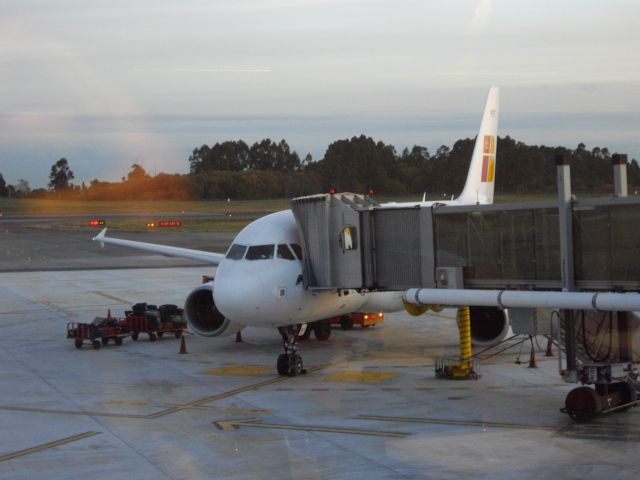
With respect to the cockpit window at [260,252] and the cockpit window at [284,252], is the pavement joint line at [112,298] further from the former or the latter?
the cockpit window at [284,252]

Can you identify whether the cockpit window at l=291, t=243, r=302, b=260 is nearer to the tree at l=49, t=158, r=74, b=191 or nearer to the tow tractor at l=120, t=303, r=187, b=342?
the tow tractor at l=120, t=303, r=187, b=342

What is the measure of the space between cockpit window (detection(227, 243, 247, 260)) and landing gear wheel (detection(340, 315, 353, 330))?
8415 mm

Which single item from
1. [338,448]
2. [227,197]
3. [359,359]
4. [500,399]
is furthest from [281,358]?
[227,197]

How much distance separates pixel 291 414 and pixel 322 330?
10625 millimetres

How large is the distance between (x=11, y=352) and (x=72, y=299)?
14634 mm

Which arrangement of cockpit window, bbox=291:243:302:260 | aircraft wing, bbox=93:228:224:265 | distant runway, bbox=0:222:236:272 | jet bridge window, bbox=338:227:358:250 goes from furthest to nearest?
distant runway, bbox=0:222:236:272 → aircraft wing, bbox=93:228:224:265 → cockpit window, bbox=291:243:302:260 → jet bridge window, bbox=338:227:358:250

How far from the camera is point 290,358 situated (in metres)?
24.5

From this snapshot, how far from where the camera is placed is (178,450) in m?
17.2

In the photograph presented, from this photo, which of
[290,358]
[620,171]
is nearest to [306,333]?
[290,358]

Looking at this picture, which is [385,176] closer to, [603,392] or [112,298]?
[112,298]

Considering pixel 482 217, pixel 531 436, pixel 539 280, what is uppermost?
pixel 482 217

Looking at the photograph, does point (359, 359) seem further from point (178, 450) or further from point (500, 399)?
point (178, 450)

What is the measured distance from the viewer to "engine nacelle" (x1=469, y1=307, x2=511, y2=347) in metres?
27.1

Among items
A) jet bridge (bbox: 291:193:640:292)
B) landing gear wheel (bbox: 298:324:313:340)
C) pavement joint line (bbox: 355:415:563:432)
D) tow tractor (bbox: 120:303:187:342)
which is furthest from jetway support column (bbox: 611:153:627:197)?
tow tractor (bbox: 120:303:187:342)
